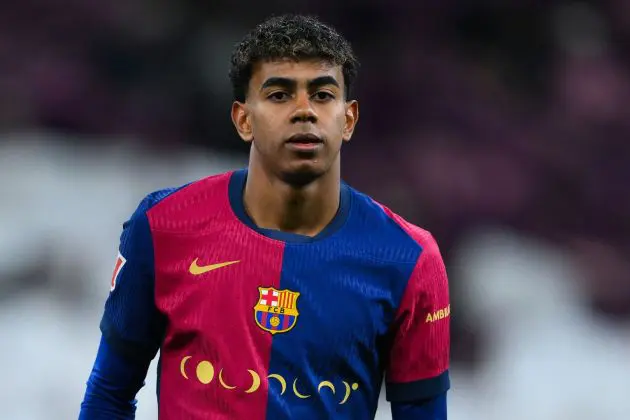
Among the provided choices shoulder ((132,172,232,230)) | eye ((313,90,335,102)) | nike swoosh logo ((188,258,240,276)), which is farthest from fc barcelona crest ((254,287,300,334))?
eye ((313,90,335,102))

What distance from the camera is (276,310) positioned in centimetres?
281

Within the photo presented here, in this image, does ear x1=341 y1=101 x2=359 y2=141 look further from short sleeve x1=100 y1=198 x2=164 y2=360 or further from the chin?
short sleeve x1=100 y1=198 x2=164 y2=360

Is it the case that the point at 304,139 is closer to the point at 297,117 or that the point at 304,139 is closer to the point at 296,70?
the point at 297,117

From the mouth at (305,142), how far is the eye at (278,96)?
104 mm

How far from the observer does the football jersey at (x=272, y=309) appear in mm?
2789

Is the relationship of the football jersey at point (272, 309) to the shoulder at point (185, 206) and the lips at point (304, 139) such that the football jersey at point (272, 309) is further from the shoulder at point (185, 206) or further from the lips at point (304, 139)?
the lips at point (304, 139)

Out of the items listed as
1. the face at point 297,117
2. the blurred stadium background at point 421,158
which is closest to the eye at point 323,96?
the face at point 297,117

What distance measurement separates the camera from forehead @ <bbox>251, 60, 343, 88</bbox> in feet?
9.22

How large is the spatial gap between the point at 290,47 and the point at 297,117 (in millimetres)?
172

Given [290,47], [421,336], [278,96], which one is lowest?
[421,336]

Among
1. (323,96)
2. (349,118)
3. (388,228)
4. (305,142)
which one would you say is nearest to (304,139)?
(305,142)

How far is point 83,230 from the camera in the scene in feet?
19.2

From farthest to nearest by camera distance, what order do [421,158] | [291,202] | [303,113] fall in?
[421,158] < [291,202] < [303,113]

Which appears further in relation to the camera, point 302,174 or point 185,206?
point 185,206
